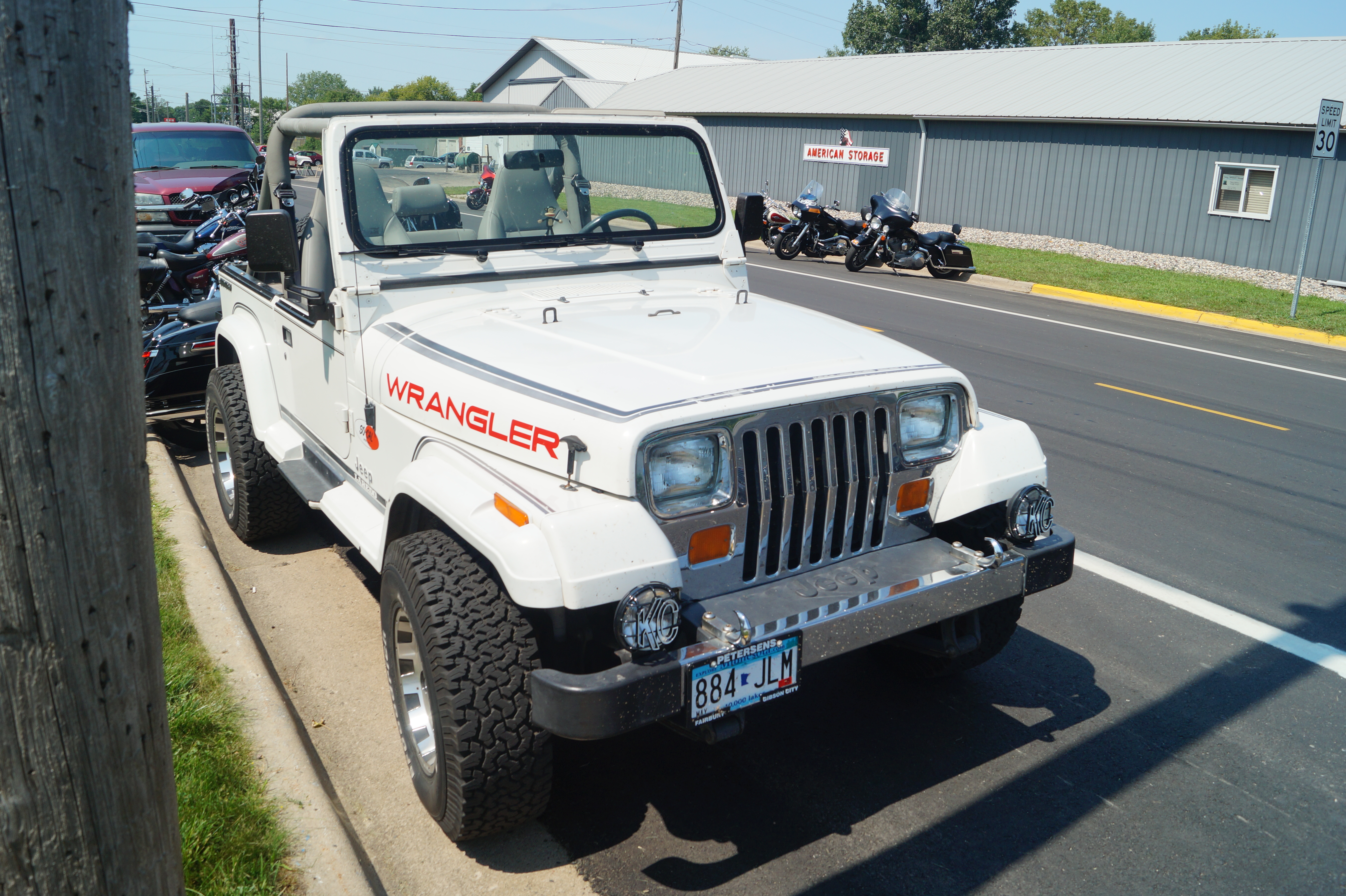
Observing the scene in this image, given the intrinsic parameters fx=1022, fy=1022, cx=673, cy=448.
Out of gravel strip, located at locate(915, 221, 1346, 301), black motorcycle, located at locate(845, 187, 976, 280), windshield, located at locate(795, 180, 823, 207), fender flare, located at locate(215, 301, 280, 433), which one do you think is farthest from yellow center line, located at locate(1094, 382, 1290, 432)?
windshield, located at locate(795, 180, 823, 207)

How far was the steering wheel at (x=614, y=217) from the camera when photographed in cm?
455

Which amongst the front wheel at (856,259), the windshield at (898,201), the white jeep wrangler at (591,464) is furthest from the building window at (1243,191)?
the white jeep wrangler at (591,464)

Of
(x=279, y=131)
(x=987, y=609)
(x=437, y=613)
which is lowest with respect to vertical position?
(x=987, y=609)

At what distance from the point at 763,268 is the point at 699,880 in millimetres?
15857

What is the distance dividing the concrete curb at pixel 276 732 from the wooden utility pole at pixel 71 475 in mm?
1095

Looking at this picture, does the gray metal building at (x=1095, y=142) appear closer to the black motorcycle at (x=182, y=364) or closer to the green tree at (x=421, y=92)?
the black motorcycle at (x=182, y=364)

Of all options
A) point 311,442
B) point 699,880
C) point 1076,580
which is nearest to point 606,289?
point 311,442

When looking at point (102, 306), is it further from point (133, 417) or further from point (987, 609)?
point (987, 609)

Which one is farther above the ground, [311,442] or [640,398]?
[640,398]

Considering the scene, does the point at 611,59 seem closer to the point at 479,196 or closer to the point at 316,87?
the point at 479,196

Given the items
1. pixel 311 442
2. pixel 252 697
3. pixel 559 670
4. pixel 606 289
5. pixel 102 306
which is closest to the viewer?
pixel 102 306

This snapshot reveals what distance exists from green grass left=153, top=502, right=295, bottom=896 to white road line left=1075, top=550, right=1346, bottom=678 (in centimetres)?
393

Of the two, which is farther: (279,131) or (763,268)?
(763,268)

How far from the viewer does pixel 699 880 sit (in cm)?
291
